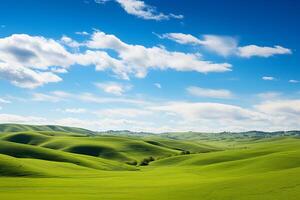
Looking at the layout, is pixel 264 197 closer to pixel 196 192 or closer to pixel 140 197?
pixel 196 192

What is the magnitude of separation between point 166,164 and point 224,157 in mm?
22129

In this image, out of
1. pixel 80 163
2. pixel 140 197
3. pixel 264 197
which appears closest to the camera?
pixel 264 197

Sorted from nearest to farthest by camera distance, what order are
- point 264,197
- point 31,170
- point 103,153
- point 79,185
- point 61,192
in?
1. point 264,197
2. point 61,192
3. point 79,185
4. point 31,170
5. point 103,153

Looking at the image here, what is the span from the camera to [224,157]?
13950 cm

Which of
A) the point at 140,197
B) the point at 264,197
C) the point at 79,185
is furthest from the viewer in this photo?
the point at 79,185

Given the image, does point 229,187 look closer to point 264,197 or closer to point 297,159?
point 264,197

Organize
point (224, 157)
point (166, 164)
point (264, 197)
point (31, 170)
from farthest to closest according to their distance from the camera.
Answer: point (166, 164), point (224, 157), point (31, 170), point (264, 197)

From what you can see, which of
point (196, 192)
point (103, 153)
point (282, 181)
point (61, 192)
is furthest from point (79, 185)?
point (103, 153)

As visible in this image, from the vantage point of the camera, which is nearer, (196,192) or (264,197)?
(264,197)

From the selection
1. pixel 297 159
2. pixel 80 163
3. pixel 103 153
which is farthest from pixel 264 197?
pixel 103 153

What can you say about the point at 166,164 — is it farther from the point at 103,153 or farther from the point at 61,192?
the point at 61,192

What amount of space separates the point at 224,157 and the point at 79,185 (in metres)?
80.3

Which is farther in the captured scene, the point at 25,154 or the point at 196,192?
the point at 25,154

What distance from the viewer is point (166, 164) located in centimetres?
15000
